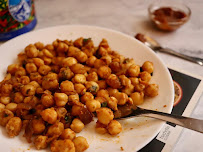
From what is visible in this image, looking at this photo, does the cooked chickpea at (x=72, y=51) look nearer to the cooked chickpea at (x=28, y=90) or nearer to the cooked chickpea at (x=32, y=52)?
the cooked chickpea at (x=32, y=52)

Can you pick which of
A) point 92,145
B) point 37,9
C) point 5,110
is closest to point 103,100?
point 92,145

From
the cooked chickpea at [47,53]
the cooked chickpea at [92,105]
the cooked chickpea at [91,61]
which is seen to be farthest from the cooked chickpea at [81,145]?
the cooked chickpea at [47,53]

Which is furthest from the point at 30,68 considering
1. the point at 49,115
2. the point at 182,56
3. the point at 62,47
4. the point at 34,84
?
the point at 182,56

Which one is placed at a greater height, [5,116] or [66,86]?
[66,86]

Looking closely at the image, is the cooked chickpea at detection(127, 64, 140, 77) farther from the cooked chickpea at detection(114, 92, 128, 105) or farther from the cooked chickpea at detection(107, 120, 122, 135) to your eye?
the cooked chickpea at detection(107, 120, 122, 135)

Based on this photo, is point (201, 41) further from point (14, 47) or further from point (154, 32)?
point (14, 47)

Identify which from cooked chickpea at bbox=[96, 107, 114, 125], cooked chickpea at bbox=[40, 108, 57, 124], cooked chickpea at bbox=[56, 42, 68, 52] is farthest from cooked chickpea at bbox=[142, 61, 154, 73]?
cooked chickpea at bbox=[40, 108, 57, 124]

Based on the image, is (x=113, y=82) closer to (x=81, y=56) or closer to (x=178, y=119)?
(x=81, y=56)
